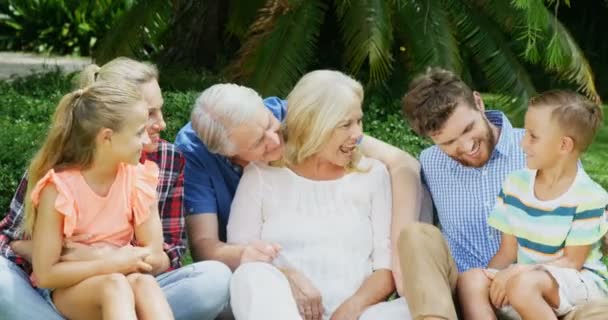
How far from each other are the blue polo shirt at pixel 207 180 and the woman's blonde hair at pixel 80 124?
0.67m

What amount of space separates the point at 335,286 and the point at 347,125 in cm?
70

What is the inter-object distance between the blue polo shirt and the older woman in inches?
5.1

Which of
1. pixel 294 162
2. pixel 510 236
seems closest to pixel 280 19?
pixel 294 162

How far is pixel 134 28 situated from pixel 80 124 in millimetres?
5727

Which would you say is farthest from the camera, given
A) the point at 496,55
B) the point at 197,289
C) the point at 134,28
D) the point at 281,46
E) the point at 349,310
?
the point at 134,28

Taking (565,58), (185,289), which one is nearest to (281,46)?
(565,58)

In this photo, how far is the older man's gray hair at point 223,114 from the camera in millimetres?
4625

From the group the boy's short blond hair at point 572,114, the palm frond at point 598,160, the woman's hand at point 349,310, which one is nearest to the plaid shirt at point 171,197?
the woman's hand at point 349,310

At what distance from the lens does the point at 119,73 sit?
4387 mm

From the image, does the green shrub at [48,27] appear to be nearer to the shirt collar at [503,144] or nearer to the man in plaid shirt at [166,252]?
the man in plaid shirt at [166,252]

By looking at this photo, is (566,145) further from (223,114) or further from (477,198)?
(223,114)

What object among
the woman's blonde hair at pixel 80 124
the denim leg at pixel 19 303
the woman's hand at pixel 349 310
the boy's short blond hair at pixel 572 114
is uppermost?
the boy's short blond hair at pixel 572 114

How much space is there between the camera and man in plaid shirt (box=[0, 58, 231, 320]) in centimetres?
414

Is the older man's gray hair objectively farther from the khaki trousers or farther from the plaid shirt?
the khaki trousers
